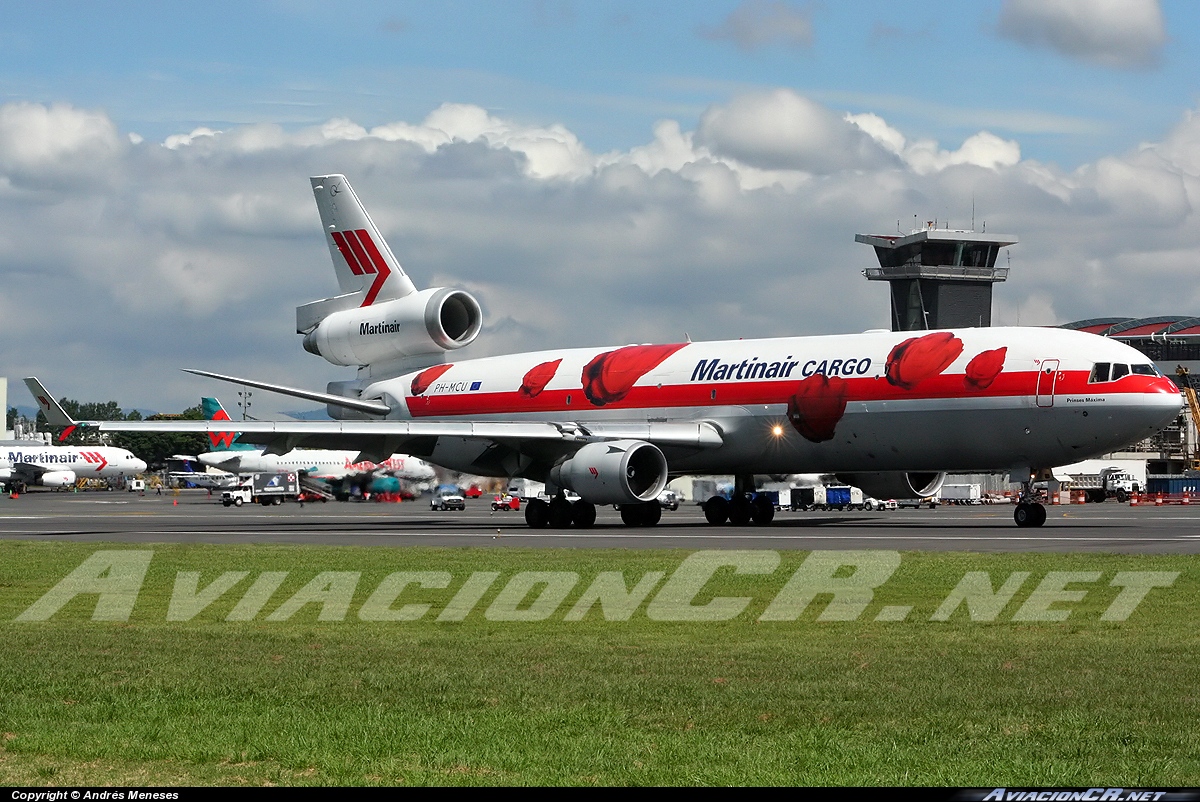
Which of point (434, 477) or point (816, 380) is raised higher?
point (816, 380)

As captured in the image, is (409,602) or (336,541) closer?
(409,602)

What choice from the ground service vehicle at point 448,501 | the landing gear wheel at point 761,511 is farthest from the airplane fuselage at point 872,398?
the ground service vehicle at point 448,501

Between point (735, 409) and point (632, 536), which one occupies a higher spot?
point (735, 409)

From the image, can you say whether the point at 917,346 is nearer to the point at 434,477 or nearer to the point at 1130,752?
the point at 434,477

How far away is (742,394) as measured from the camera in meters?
40.4

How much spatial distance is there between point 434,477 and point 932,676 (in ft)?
154

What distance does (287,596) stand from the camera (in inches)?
716

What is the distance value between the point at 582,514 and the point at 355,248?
1568 cm

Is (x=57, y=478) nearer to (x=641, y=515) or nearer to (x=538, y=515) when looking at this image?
(x=538, y=515)

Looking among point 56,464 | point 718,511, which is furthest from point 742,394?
point 56,464

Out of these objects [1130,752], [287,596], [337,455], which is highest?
[1130,752]

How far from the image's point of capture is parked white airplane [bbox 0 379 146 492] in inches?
4722

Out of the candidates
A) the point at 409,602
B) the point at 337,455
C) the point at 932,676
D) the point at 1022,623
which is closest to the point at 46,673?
the point at 409,602

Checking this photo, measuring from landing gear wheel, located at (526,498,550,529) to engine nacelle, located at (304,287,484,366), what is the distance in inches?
411
